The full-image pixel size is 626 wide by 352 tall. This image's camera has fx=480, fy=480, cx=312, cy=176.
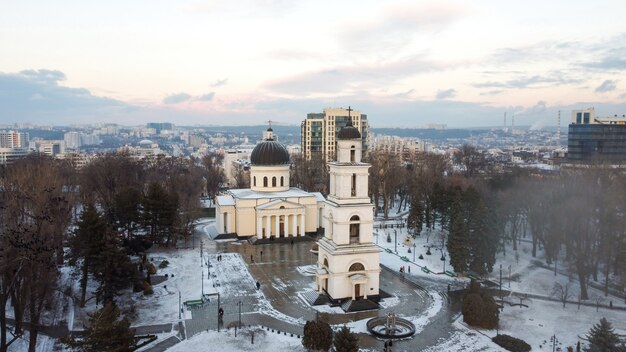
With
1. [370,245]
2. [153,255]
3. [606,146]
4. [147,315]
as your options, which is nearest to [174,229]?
[153,255]

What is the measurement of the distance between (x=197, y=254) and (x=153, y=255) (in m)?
3.81

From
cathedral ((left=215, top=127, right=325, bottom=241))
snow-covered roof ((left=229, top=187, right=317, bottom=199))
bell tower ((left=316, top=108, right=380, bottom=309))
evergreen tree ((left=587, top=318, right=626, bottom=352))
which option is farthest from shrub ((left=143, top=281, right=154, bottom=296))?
evergreen tree ((left=587, top=318, right=626, bottom=352))

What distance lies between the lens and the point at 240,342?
24938 mm

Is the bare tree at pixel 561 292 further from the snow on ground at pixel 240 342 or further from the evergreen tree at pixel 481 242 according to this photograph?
the snow on ground at pixel 240 342

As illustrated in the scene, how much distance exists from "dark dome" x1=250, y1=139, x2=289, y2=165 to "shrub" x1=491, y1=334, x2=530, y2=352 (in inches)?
1317

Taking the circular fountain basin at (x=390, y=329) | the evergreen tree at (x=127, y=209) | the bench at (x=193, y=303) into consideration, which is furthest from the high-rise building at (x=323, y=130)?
the circular fountain basin at (x=390, y=329)

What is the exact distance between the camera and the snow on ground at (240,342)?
24.2m

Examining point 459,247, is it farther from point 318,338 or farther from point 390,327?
point 318,338

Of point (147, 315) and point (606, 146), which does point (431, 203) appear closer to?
point (147, 315)

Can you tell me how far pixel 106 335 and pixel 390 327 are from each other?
1472 cm

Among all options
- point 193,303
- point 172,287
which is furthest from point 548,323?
point 172,287

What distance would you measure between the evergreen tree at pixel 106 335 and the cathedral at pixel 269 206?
29.4 m

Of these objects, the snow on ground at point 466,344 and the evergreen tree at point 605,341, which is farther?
the snow on ground at point 466,344

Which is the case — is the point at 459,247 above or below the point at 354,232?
below
